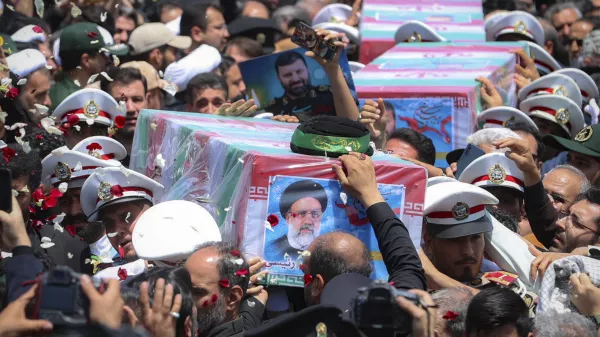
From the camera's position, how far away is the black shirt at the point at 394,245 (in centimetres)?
495

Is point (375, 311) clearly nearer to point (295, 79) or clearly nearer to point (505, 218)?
point (505, 218)

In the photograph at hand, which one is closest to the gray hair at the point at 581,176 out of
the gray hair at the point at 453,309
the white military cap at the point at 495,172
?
the white military cap at the point at 495,172

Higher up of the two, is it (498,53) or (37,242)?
(498,53)

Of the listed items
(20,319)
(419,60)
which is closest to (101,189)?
(20,319)

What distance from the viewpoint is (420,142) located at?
6945 mm

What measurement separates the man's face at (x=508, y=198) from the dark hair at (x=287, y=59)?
133cm

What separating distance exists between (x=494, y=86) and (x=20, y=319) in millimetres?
5023

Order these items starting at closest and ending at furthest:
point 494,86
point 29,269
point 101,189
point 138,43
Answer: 1. point 29,269
2. point 101,189
3. point 494,86
4. point 138,43

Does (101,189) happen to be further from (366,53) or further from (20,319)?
(366,53)

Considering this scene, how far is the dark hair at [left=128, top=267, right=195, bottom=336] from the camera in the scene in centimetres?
416

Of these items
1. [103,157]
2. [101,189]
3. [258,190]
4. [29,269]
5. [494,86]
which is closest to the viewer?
[29,269]

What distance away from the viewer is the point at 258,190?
5.09m

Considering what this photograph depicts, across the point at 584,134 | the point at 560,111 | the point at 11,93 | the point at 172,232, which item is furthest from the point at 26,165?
the point at 560,111

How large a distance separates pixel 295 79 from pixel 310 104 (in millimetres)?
176
